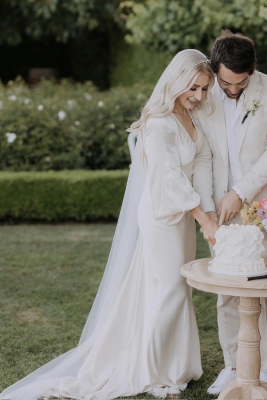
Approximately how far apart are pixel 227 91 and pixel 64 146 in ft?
19.6

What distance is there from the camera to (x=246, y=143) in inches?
138

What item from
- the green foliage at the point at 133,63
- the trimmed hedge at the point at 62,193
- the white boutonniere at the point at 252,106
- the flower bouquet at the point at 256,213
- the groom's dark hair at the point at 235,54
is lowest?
the trimmed hedge at the point at 62,193

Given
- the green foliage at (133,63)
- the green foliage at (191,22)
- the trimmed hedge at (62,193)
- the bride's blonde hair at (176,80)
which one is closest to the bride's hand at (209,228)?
the bride's blonde hair at (176,80)

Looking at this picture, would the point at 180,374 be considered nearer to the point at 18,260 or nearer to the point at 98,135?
the point at 18,260

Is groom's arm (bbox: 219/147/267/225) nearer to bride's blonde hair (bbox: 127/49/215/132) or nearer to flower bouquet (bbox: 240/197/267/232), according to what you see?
flower bouquet (bbox: 240/197/267/232)

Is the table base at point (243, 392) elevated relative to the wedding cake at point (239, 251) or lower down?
lower down

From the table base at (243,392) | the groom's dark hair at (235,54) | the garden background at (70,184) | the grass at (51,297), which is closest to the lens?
the table base at (243,392)

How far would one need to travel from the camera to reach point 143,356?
11.4 ft

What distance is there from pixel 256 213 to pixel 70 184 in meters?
5.64

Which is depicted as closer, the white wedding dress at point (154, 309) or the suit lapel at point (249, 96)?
the white wedding dress at point (154, 309)

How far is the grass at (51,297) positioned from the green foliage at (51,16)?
268 inches

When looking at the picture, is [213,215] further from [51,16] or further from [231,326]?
[51,16]

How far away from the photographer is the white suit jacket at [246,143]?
3.44m

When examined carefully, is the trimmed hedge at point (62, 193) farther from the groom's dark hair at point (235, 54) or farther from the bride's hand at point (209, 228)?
the groom's dark hair at point (235, 54)
